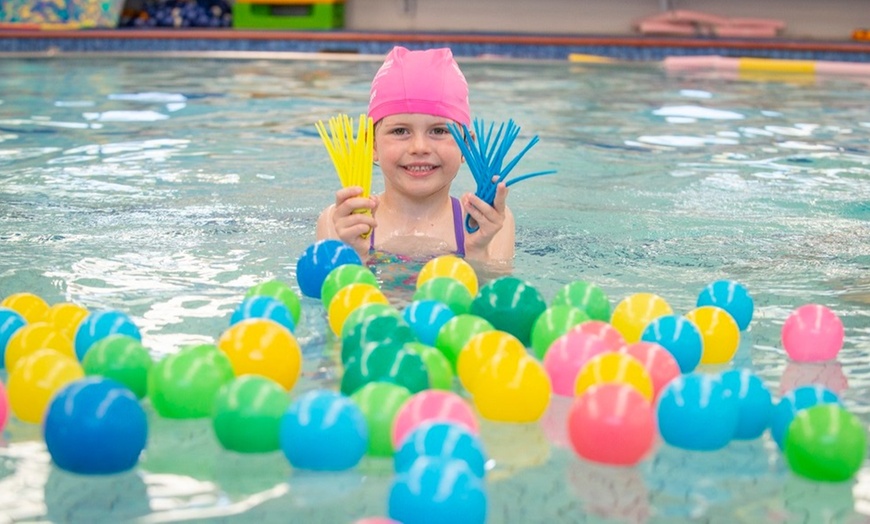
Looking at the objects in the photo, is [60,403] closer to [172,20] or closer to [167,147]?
[167,147]

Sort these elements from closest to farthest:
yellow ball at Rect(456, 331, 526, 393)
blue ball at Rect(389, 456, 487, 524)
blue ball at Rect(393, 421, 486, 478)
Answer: blue ball at Rect(389, 456, 487, 524) < blue ball at Rect(393, 421, 486, 478) < yellow ball at Rect(456, 331, 526, 393)

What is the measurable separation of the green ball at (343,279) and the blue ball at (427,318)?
292mm

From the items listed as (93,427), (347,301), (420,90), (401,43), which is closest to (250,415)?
(93,427)

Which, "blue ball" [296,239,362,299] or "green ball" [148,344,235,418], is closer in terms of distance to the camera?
"green ball" [148,344,235,418]

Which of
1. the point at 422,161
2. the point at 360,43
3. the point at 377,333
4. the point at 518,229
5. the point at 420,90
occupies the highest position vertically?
the point at 360,43

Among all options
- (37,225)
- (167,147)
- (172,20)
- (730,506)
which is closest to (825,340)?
(730,506)

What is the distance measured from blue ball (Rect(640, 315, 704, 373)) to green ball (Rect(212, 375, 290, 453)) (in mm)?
818

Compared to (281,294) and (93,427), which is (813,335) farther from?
(93,427)

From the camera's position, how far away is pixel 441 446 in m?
1.59

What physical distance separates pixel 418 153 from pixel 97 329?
1.26m

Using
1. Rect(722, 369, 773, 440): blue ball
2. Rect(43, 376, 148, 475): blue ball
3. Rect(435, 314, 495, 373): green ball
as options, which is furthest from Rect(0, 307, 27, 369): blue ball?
Rect(722, 369, 773, 440): blue ball

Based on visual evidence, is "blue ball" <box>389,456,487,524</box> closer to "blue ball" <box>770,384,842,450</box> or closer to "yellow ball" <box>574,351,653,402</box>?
"yellow ball" <box>574,351,653,402</box>

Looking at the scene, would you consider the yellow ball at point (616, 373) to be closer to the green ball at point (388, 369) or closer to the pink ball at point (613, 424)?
the pink ball at point (613, 424)

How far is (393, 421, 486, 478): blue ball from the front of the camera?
1.59m
